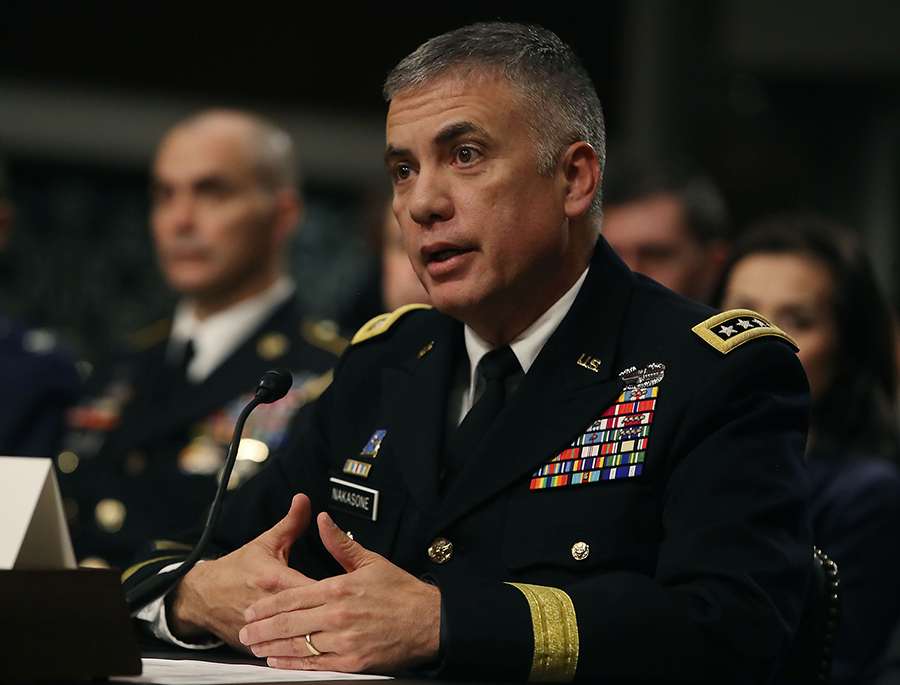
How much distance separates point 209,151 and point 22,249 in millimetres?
2632

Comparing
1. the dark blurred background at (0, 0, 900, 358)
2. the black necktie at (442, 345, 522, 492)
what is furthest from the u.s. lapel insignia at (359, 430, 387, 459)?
the dark blurred background at (0, 0, 900, 358)

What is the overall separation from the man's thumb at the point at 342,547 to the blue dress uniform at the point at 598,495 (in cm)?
10

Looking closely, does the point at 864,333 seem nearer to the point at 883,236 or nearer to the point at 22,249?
the point at 22,249

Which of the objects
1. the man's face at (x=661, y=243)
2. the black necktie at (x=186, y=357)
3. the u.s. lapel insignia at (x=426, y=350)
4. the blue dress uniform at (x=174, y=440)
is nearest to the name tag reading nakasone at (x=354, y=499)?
the u.s. lapel insignia at (x=426, y=350)

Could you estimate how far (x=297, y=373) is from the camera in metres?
3.08

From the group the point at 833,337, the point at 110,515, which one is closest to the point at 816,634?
the point at 833,337

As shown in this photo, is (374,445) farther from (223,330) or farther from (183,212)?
(183,212)

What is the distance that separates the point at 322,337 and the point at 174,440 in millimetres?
468

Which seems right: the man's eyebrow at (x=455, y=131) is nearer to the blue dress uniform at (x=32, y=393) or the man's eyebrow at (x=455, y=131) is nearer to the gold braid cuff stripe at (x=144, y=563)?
the gold braid cuff stripe at (x=144, y=563)

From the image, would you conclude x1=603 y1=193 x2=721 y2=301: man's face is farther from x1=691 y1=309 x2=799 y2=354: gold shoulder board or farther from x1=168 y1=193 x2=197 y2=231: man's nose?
x1=691 y1=309 x2=799 y2=354: gold shoulder board

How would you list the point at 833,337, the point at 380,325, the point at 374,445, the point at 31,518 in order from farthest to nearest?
the point at 833,337
the point at 380,325
the point at 374,445
the point at 31,518

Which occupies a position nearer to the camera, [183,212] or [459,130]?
[459,130]

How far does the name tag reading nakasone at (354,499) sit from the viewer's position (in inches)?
63.5

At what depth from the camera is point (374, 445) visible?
1.67 metres
